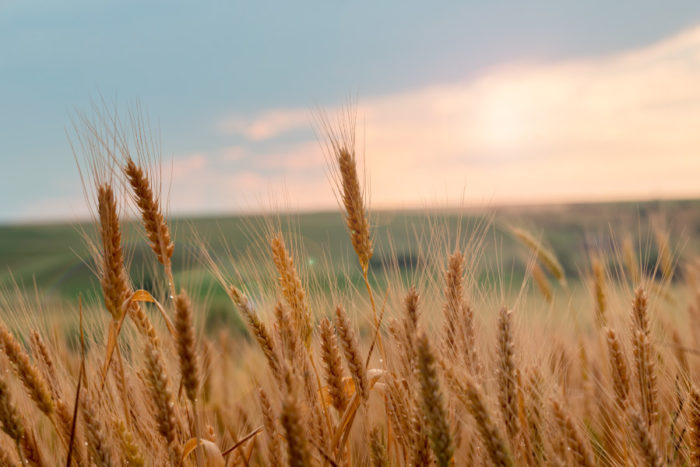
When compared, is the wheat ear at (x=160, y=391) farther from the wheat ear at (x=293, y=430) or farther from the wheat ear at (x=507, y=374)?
the wheat ear at (x=507, y=374)

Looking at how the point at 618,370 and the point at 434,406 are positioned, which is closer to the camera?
the point at 434,406

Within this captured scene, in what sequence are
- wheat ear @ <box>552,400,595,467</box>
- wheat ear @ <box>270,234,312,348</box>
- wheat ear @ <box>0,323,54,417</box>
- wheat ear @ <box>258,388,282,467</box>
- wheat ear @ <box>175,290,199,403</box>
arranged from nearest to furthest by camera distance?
1. wheat ear @ <box>175,290,199,403</box>
2. wheat ear @ <box>552,400,595,467</box>
3. wheat ear @ <box>0,323,54,417</box>
4. wheat ear @ <box>258,388,282,467</box>
5. wheat ear @ <box>270,234,312,348</box>

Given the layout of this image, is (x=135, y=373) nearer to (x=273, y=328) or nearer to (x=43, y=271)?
(x=273, y=328)

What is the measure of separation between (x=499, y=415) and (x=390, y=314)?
0.56m

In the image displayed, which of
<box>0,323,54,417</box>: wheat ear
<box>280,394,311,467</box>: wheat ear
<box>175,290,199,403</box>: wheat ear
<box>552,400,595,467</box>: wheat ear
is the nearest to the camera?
<box>280,394,311,467</box>: wheat ear

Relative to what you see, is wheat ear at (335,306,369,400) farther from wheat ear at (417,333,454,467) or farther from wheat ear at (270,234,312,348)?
wheat ear at (417,333,454,467)

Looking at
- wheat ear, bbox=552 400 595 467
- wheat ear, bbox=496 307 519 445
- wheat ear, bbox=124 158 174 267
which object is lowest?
wheat ear, bbox=552 400 595 467

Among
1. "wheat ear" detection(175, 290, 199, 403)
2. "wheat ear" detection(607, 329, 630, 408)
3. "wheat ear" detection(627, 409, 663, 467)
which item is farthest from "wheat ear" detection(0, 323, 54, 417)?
"wheat ear" detection(607, 329, 630, 408)

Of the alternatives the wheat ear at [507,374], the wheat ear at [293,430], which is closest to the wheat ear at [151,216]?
the wheat ear at [293,430]

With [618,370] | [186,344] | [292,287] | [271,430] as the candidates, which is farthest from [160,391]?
Answer: [618,370]

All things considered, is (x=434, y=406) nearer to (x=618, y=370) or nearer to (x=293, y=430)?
(x=293, y=430)

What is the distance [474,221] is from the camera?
2.10 m

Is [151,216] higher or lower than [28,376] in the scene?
higher

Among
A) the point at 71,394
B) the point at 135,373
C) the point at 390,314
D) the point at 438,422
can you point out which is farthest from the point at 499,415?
the point at 71,394
